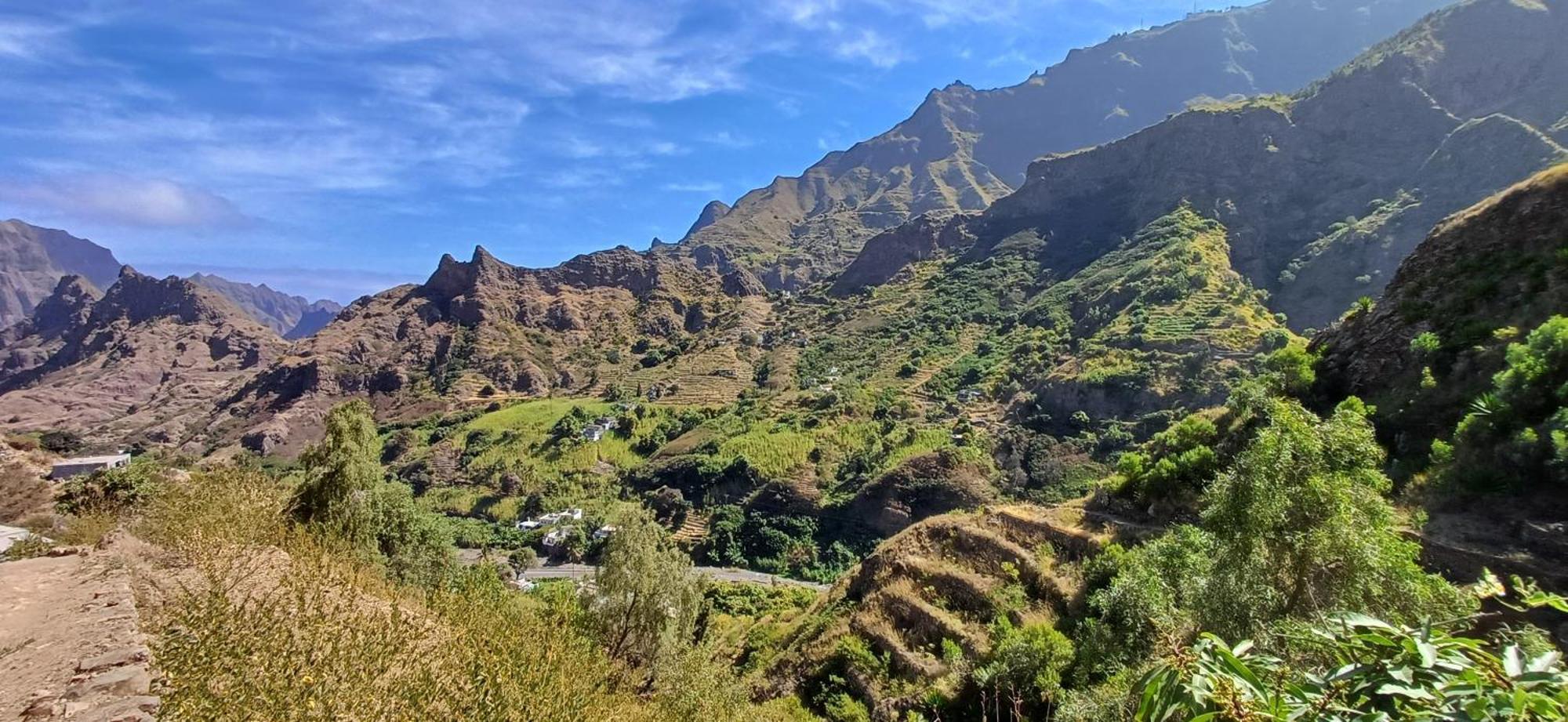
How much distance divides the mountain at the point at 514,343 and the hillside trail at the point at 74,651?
3929 inches

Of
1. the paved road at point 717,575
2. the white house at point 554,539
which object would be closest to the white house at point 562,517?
the white house at point 554,539

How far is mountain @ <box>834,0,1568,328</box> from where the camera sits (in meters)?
94.4

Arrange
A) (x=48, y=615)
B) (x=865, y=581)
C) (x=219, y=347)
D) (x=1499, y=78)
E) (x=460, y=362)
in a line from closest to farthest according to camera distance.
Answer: (x=48, y=615)
(x=865, y=581)
(x=1499, y=78)
(x=460, y=362)
(x=219, y=347)

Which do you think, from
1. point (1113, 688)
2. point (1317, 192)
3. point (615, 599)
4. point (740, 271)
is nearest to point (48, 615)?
point (615, 599)

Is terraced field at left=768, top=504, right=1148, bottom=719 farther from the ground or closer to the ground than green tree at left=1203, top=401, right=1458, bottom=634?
closer to the ground

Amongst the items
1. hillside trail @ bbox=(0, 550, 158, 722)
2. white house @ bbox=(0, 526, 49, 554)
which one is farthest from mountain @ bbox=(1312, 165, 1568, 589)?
white house @ bbox=(0, 526, 49, 554)

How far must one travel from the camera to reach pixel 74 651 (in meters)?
6.32

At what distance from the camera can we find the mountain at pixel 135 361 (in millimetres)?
134125

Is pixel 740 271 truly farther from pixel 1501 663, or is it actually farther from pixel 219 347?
pixel 1501 663

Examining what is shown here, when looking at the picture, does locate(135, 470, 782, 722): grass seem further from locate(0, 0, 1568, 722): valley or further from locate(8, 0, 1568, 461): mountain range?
locate(8, 0, 1568, 461): mountain range

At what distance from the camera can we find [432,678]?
572 centimetres

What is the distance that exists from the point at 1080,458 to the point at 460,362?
122m

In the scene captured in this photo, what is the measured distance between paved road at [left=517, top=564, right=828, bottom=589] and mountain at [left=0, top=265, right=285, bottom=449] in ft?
322

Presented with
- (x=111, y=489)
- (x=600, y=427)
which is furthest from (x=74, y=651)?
(x=600, y=427)
